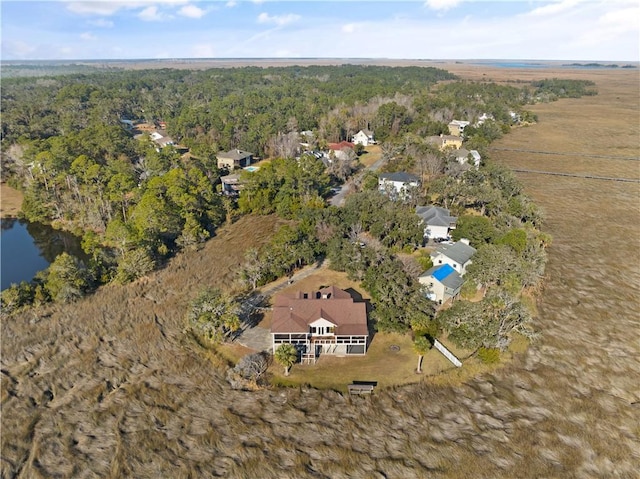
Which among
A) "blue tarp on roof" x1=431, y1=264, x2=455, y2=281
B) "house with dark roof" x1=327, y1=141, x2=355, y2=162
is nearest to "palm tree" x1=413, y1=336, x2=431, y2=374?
"blue tarp on roof" x1=431, y1=264, x2=455, y2=281

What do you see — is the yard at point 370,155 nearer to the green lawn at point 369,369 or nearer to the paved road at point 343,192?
the paved road at point 343,192

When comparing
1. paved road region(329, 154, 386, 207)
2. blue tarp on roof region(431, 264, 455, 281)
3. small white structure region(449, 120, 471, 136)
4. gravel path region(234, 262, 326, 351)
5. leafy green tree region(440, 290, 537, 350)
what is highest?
small white structure region(449, 120, 471, 136)

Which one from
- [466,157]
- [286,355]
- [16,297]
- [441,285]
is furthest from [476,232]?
[16,297]

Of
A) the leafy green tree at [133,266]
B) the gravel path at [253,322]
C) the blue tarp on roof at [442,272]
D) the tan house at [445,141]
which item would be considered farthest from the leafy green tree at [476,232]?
the tan house at [445,141]

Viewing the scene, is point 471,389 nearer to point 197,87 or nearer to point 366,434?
point 366,434

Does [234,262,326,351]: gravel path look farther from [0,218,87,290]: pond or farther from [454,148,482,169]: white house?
[454,148,482,169]: white house

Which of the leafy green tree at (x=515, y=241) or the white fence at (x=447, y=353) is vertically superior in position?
the leafy green tree at (x=515, y=241)

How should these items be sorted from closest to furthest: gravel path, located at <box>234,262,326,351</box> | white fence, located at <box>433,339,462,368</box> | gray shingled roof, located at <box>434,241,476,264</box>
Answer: white fence, located at <box>433,339,462,368</box>, gravel path, located at <box>234,262,326,351</box>, gray shingled roof, located at <box>434,241,476,264</box>

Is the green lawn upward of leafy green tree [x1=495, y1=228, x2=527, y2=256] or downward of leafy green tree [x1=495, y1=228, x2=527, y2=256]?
downward
